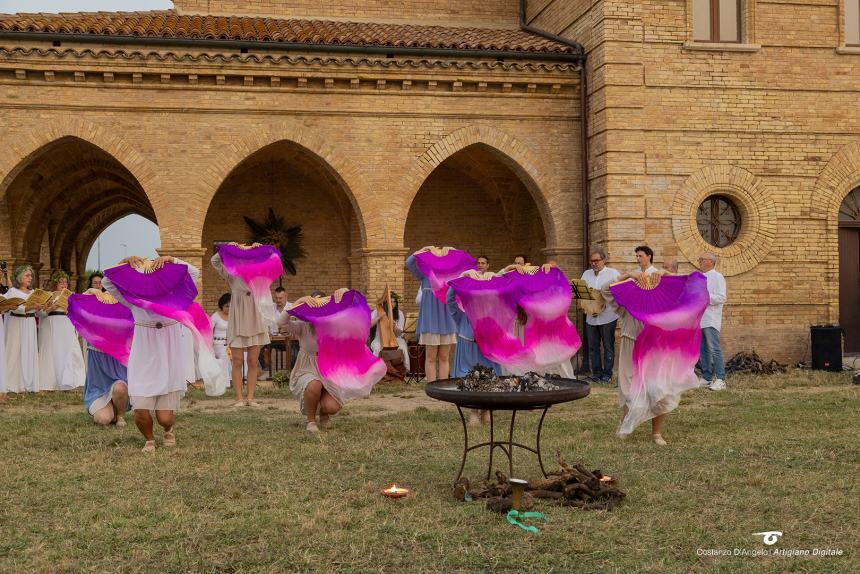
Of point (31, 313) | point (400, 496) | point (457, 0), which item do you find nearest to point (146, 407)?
point (400, 496)

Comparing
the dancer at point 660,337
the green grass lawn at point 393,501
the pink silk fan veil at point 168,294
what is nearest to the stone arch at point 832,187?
the green grass lawn at point 393,501

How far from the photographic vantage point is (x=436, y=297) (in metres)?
12.1

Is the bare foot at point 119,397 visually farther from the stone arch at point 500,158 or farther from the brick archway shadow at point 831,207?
the brick archway shadow at point 831,207

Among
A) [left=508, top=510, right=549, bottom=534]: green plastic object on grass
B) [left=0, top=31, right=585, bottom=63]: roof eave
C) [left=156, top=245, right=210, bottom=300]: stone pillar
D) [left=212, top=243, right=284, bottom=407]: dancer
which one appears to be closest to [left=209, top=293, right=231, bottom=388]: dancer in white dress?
[left=212, top=243, right=284, bottom=407]: dancer

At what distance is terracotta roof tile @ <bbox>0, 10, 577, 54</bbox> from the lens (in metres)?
16.3

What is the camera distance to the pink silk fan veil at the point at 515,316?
8.92 metres

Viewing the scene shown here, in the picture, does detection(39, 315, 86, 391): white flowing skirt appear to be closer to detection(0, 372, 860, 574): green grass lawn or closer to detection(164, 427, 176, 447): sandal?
detection(0, 372, 860, 574): green grass lawn

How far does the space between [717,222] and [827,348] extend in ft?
10.0

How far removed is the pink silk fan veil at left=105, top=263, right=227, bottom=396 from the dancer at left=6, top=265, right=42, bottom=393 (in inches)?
233

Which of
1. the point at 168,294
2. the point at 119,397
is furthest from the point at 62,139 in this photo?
the point at 168,294

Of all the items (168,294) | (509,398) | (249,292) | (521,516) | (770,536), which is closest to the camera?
(770,536)

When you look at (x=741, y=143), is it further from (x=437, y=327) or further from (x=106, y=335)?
(x=106, y=335)

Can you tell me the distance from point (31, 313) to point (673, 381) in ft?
32.4

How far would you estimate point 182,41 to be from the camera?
16.2 meters
